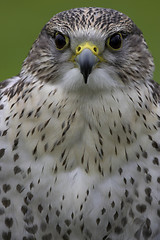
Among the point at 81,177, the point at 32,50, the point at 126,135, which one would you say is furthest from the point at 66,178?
the point at 32,50

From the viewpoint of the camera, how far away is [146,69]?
16.9 feet

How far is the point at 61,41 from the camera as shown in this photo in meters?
4.98

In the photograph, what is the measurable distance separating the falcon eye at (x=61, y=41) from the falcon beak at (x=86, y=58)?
15 centimetres

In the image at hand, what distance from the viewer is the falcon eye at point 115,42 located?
4.96 metres

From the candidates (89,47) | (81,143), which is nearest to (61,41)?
(89,47)

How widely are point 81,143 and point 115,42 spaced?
653mm

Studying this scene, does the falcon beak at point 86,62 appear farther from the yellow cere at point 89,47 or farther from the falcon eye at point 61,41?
the falcon eye at point 61,41

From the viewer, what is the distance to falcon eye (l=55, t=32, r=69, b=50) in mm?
4952

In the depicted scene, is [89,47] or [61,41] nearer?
[89,47]

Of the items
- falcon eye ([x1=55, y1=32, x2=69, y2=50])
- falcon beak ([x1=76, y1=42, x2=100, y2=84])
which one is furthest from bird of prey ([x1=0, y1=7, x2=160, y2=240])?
falcon beak ([x1=76, y1=42, x2=100, y2=84])

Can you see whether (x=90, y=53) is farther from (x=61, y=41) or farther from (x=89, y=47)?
(x=61, y=41)

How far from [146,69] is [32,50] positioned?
2.37 feet

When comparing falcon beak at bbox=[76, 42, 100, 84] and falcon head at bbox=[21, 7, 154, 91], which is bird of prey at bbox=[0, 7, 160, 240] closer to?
falcon head at bbox=[21, 7, 154, 91]

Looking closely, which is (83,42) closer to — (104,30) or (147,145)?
(104,30)
